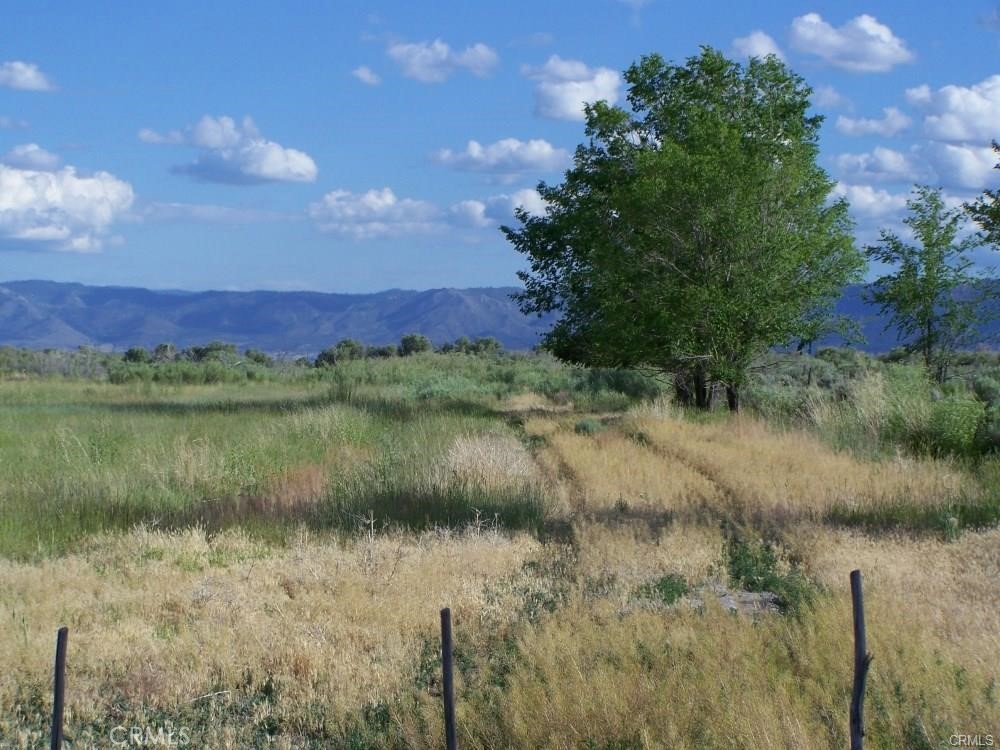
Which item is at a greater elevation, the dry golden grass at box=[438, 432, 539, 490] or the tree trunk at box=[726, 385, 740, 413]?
the tree trunk at box=[726, 385, 740, 413]

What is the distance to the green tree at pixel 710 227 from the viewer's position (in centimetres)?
2422

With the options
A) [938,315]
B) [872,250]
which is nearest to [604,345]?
[872,250]

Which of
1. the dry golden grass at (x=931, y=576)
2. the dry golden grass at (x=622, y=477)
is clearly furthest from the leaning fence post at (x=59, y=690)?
the dry golden grass at (x=622, y=477)

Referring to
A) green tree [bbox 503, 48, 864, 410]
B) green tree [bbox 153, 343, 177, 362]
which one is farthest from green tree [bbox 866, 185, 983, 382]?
green tree [bbox 153, 343, 177, 362]

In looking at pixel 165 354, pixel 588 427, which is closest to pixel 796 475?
pixel 588 427

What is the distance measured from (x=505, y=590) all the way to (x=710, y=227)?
17.0m

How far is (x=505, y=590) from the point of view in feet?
29.7

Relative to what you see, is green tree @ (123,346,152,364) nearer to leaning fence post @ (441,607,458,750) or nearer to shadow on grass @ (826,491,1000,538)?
shadow on grass @ (826,491,1000,538)

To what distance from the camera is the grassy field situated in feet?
20.5

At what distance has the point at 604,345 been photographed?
27.2 meters

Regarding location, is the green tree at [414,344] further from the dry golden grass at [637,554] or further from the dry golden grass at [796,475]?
the dry golden grass at [637,554]

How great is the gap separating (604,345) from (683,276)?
2.95m

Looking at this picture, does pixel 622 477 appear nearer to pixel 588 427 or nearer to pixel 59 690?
pixel 588 427

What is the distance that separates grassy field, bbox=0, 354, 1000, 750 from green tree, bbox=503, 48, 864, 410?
6.06m
